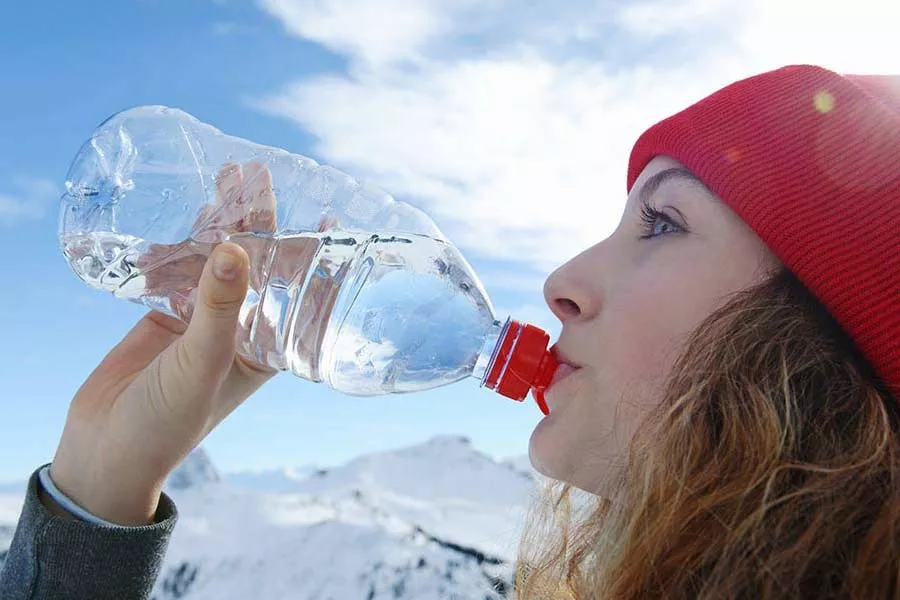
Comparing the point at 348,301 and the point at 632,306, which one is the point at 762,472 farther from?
the point at 348,301

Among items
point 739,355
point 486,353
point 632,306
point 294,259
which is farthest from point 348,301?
point 739,355

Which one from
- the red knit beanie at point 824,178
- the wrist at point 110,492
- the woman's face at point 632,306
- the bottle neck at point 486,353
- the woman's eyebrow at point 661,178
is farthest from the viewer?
the wrist at point 110,492

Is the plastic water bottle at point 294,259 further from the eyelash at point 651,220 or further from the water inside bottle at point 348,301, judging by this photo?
the eyelash at point 651,220

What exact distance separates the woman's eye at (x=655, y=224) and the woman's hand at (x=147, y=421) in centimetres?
83

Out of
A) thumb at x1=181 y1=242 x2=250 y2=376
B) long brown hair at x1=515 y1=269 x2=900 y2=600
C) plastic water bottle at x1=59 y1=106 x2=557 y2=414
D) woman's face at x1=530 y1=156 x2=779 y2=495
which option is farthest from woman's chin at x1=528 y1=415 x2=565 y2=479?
thumb at x1=181 y1=242 x2=250 y2=376

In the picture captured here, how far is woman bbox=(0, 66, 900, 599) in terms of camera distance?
3.60 ft

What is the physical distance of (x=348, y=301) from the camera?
6.16 feet

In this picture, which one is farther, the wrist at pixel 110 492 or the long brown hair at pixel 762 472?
the wrist at pixel 110 492

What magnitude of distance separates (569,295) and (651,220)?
198mm

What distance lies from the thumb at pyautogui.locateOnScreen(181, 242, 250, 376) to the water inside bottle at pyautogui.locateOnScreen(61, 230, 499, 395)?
0.24 m

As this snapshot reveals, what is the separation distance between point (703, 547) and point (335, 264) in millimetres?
1065

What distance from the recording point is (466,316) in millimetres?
1858

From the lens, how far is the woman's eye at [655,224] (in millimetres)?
1411

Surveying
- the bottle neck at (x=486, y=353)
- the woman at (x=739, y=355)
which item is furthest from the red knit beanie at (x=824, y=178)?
the bottle neck at (x=486, y=353)
